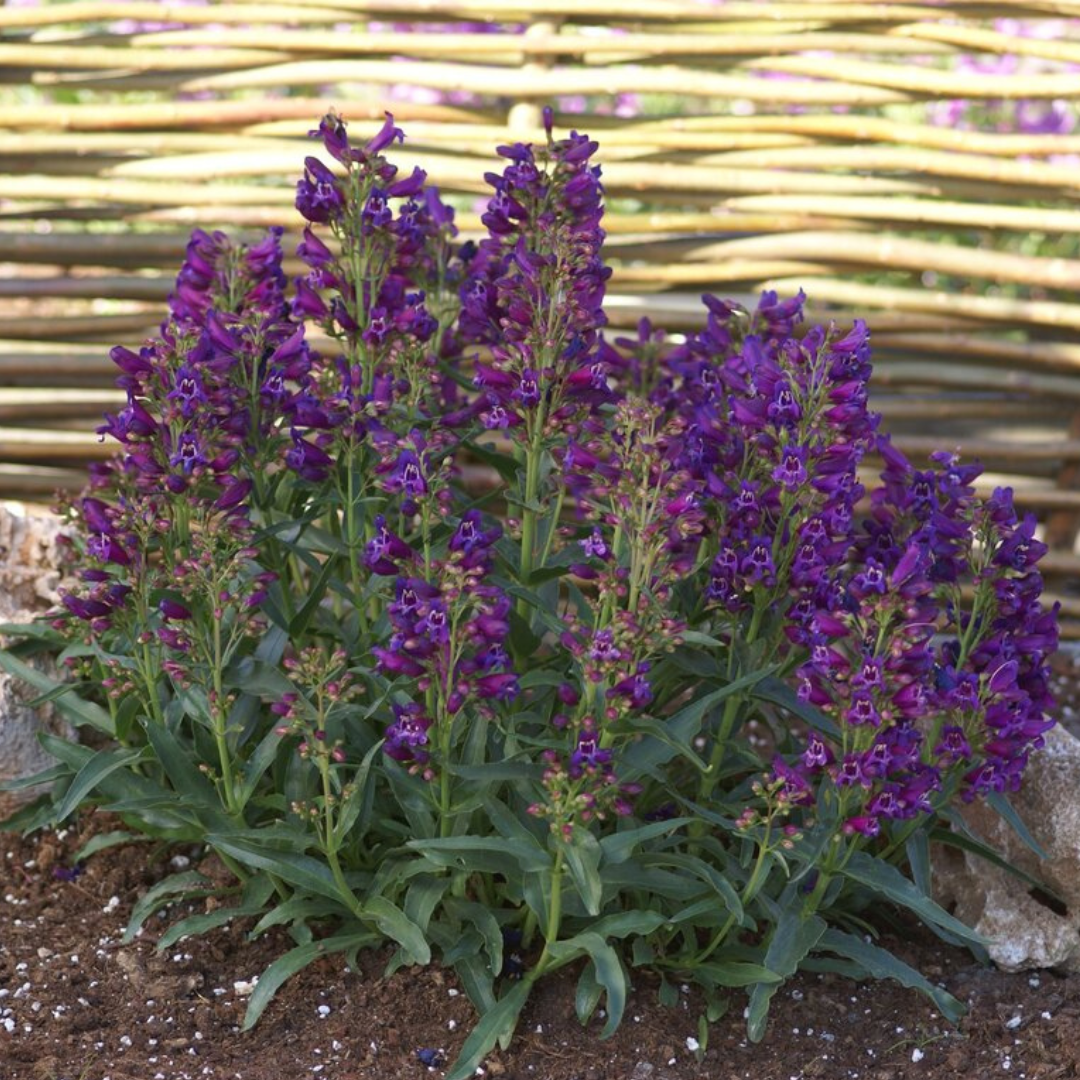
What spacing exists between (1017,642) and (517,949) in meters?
0.94

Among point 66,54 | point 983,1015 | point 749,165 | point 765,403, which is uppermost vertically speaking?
point 66,54

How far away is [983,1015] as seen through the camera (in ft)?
8.21

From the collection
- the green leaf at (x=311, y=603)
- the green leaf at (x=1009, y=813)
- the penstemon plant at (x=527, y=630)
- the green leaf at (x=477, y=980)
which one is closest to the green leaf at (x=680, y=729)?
the penstemon plant at (x=527, y=630)

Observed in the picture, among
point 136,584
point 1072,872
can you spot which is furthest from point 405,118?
point 1072,872

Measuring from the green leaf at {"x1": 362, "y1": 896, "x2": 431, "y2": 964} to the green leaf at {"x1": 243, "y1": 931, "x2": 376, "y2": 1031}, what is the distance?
0.07 meters

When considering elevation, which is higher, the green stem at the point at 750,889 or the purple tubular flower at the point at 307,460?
the purple tubular flower at the point at 307,460

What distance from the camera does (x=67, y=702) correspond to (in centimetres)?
272

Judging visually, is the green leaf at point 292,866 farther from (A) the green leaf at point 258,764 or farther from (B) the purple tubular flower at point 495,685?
(B) the purple tubular flower at point 495,685

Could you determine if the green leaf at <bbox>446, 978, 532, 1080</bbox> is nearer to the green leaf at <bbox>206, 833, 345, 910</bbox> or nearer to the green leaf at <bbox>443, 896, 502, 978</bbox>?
the green leaf at <bbox>443, 896, 502, 978</bbox>

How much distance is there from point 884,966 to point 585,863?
0.56 metres

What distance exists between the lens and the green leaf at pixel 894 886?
7.43 ft

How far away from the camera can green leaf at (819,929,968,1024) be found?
7.66 ft

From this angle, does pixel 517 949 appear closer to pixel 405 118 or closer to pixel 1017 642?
pixel 1017 642

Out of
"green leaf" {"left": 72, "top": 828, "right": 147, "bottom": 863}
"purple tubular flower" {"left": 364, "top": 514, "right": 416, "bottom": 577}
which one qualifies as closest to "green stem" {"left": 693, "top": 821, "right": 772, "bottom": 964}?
"purple tubular flower" {"left": 364, "top": 514, "right": 416, "bottom": 577}
